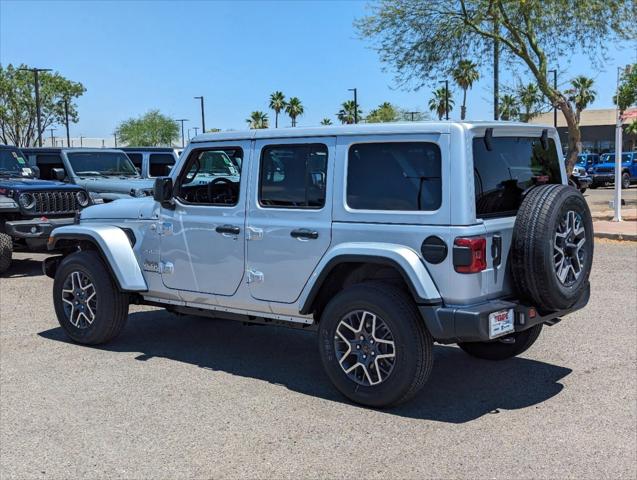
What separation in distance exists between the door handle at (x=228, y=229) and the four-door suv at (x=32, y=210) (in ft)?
19.0

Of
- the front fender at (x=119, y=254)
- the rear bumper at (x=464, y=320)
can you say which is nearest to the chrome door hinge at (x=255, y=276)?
the front fender at (x=119, y=254)

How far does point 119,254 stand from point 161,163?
35.8 ft

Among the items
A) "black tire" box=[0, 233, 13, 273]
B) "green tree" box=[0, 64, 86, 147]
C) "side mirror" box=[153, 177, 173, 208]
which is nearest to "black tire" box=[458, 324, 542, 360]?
"side mirror" box=[153, 177, 173, 208]

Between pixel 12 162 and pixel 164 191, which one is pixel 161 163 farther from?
pixel 164 191

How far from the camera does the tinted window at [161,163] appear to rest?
1670 cm

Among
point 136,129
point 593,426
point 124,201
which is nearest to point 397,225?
point 593,426

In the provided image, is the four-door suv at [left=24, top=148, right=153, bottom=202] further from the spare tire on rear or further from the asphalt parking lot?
the spare tire on rear

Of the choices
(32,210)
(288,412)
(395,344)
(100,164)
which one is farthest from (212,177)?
(100,164)

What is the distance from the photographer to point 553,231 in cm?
467

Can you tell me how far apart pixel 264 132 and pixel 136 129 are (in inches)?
3196

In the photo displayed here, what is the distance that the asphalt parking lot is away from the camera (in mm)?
4047

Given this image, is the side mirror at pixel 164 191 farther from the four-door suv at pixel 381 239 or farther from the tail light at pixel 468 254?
the tail light at pixel 468 254

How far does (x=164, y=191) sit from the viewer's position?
601 cm

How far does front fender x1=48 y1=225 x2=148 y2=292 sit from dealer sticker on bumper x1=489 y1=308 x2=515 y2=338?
3.15 metres
